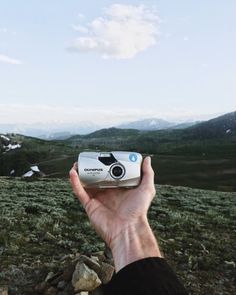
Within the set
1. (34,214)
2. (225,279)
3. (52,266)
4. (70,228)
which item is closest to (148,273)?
(52,266)

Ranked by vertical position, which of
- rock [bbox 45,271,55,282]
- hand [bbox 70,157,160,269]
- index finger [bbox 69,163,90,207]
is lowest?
rock [bbox 45,271,55,282]

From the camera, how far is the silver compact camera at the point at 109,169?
4316 millimetres

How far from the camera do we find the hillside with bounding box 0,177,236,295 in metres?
12.9

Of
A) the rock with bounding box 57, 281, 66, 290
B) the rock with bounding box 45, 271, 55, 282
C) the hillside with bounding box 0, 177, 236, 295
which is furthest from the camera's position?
the hillside with bounding box 0, 177, 236, 295

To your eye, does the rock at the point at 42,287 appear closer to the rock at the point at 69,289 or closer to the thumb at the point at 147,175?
the rock at the point at 69,289

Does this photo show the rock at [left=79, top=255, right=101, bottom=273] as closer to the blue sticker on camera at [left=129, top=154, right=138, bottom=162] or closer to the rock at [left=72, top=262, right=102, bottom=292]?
the rock at [left=72, top=262, right=102, bottom=292]

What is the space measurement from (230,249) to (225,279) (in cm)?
393

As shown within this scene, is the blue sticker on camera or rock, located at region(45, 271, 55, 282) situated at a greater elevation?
the blue sticker on camera

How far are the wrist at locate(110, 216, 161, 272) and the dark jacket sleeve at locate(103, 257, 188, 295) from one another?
0.35 m

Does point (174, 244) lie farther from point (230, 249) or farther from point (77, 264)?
point (77, 264)

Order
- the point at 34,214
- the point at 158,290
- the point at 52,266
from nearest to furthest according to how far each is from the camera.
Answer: the point at 158,290 < the point at 52,266 < the point at 34,214

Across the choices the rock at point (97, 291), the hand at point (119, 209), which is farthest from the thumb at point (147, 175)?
the rock at point (97, 291)

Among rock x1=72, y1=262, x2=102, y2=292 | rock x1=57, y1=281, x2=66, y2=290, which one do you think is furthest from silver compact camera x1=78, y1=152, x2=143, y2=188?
rock x1=57, y1=281, x2=66, y2=290

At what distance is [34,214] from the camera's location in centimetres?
2189
